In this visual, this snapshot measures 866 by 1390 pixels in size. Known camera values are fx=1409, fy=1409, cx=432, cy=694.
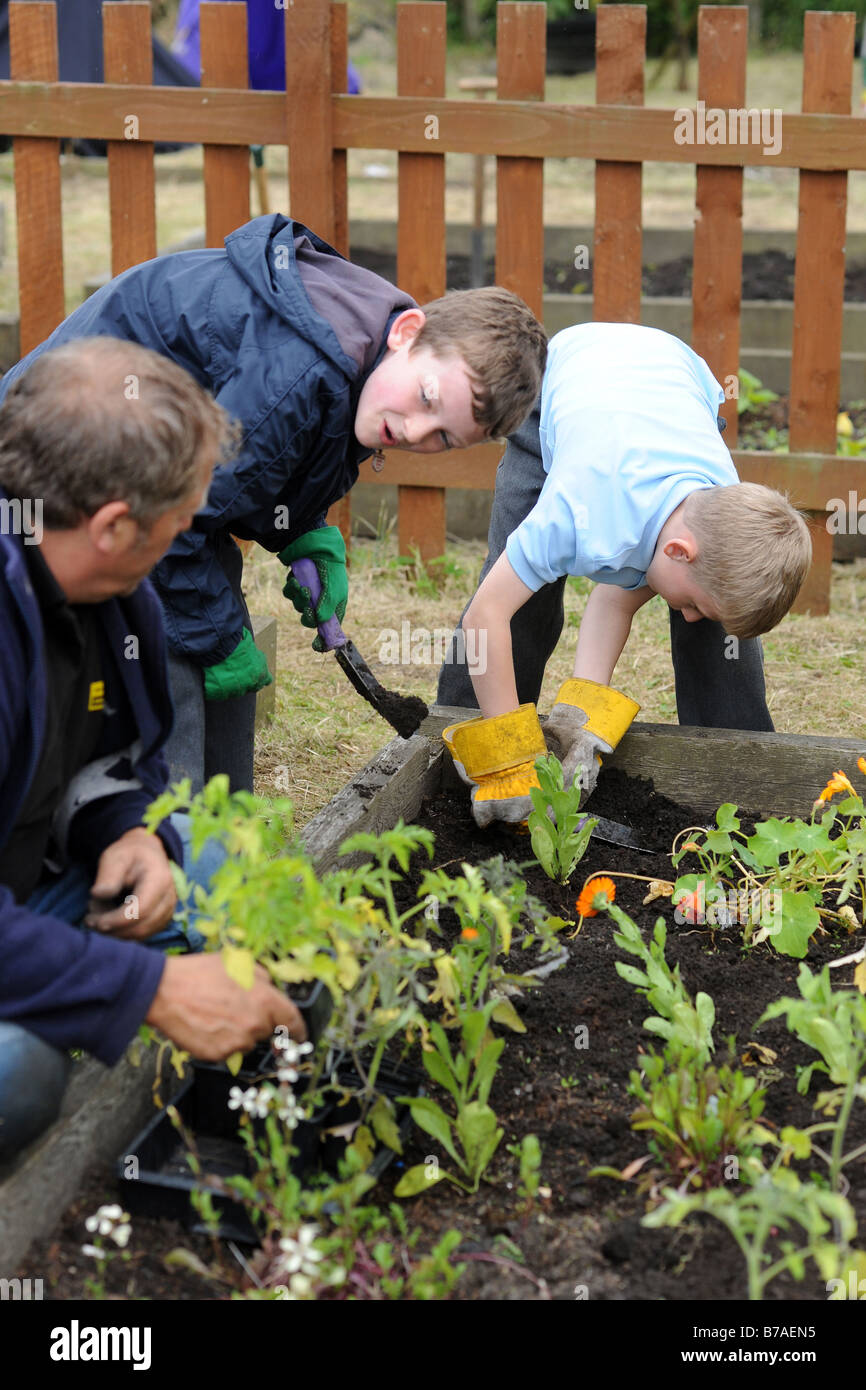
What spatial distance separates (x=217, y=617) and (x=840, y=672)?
7.38ft

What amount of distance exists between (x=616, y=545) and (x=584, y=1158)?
1165mm

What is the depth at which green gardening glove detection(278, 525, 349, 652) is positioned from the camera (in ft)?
9.38

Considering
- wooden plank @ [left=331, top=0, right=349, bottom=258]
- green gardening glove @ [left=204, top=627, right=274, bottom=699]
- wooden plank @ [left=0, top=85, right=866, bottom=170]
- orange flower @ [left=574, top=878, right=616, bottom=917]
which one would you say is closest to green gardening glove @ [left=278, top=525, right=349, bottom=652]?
green gardening glove @ [left=204, top=627, right=274, bottom=699]

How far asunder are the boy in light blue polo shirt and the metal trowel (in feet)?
0.48

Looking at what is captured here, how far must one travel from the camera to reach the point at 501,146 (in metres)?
4.22

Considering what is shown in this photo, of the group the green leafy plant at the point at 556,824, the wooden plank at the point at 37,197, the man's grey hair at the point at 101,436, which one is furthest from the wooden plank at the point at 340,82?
the man's grey hair at the point at 101,436

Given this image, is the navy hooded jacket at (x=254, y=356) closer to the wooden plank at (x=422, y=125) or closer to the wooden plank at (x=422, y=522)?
the wooden plank at (x=422, y=125)

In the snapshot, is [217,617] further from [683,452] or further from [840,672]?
[840,672]

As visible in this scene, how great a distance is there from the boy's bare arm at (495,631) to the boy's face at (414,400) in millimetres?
289

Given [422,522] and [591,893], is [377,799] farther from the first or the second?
[422,522]

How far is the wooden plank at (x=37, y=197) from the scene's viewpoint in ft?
14.3

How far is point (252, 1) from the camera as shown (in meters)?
6.08

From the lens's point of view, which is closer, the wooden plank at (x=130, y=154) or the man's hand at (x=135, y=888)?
the man's hand at (x=135, y=888)

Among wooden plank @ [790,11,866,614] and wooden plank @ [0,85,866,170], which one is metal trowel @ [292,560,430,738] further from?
wooden plank @ [790,11,866,614]
